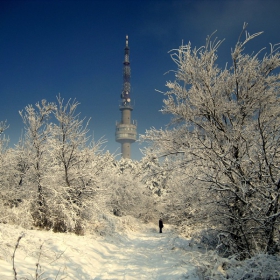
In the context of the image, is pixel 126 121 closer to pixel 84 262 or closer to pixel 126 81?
pixel 126 81

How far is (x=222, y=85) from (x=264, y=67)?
1465mm

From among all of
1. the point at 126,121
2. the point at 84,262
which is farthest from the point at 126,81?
the point at 84,262

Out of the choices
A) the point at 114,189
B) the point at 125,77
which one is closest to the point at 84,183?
the point at 114,189

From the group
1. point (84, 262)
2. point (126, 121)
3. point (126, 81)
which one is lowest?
point (84, 262)

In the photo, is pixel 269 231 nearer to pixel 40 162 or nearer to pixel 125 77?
pixel 40 162

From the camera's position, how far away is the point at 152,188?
38719mm

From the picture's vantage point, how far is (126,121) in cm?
15788

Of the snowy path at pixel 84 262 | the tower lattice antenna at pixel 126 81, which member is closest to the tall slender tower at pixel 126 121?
the tower lattice antenna at pixel 126 81

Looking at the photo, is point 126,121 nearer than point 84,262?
No

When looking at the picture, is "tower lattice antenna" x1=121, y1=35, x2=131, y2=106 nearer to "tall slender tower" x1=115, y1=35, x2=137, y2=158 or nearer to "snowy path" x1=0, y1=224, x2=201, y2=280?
"tall slender tower" x1=115, y1=35, x2=137, y2=158

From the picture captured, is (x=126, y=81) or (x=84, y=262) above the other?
(x=126, y=81)

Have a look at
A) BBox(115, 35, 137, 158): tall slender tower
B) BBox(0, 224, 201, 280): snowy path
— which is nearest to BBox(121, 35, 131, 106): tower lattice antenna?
BBox(115, 35, 137, 158): tall slender tower

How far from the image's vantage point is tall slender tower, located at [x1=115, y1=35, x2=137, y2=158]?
156 m

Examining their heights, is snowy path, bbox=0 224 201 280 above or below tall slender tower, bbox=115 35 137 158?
below
